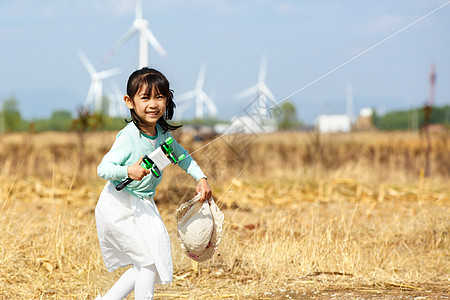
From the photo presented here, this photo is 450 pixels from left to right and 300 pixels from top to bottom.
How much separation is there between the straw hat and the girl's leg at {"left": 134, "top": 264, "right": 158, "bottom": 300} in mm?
289

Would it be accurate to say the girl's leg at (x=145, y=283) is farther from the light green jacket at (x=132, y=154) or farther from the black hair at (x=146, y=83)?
the black hair at (x=146, y=83)

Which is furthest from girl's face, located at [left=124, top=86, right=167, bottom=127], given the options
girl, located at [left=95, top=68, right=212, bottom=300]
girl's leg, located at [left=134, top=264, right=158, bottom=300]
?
girl's leg, located at [left=134, top=264, right=158, bottom=300]

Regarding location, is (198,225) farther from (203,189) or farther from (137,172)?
(137,172)

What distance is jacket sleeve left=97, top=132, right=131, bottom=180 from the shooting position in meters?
2.80

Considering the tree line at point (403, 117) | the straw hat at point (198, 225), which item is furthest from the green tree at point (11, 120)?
the straw hat at point (198, 225)

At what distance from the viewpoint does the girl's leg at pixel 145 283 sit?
2.96 meters

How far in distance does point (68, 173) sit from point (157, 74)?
7.41m

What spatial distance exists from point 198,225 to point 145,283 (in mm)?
418

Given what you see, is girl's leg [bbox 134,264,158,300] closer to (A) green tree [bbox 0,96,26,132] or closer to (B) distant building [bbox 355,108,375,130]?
Result: (B) distant building [bbox 355,108,375,130]

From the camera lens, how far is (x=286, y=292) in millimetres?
3809

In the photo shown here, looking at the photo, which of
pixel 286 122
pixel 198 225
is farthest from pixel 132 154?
pixel 286 122

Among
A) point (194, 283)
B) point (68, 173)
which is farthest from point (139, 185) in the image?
point (68, 173)

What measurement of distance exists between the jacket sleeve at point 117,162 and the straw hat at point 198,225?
0.46 meters

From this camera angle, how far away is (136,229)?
2.96 m
